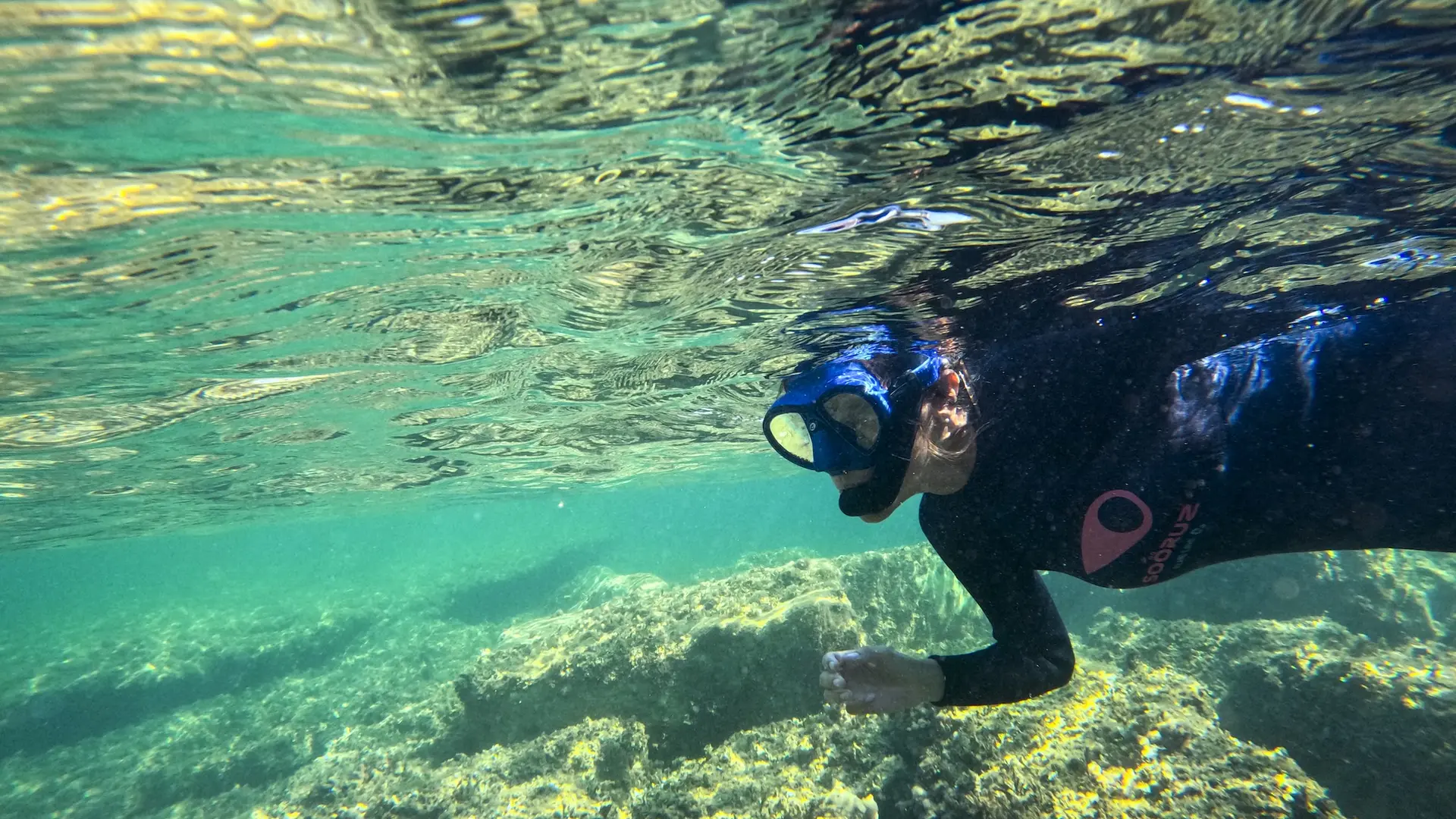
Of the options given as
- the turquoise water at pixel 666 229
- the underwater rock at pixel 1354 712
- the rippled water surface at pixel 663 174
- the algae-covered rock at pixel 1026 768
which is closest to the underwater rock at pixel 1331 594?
the turquoise water at pixel 666 229

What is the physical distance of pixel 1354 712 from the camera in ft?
26.3

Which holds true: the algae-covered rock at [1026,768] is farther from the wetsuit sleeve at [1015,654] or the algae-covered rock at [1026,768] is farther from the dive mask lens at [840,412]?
the dive mask lens at [840,412]

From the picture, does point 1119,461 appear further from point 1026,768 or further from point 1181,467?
point 1026,768

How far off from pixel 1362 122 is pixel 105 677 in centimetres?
3288

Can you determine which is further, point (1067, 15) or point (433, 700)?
point (433, 700)

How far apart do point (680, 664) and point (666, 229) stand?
7.03 metres

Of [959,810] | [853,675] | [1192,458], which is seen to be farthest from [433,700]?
[1192,458]

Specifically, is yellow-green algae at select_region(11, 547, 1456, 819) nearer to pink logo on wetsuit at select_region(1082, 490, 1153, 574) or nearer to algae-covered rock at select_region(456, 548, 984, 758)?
algae-covered rock at select_region(456, 548, 984, 758)

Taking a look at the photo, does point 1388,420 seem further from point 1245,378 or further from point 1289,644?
point 1289,644

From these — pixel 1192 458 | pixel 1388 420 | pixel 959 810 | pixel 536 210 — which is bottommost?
pixel 959 810

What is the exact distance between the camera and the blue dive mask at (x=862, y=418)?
3730 mm

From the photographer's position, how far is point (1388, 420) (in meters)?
3.04

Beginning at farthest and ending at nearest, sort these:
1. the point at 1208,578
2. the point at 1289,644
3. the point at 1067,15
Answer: the point at 1208,578, the point at 1289,644, the point at 1067,15

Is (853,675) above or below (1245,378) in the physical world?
below
